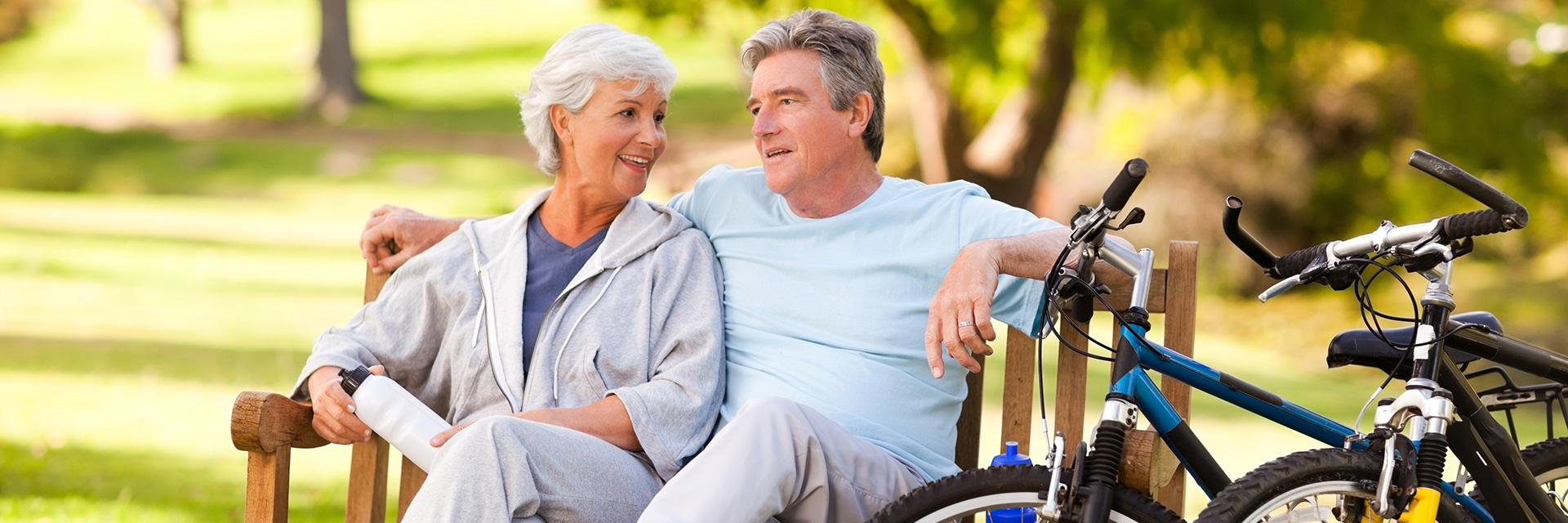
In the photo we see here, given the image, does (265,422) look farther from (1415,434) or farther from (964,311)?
(1415,434)

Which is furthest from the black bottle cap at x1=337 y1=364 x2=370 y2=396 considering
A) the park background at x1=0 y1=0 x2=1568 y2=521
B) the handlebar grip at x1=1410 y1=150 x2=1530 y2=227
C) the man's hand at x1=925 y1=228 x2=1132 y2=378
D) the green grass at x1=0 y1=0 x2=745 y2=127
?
the green grass at x1=0 y1=0 x2=745 y2=127

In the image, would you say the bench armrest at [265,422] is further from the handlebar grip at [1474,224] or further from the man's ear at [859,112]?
the handlebar grip at [1474,224]

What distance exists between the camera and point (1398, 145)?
15422 millimetres

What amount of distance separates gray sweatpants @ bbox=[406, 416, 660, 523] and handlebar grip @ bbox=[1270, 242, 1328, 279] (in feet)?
4.33

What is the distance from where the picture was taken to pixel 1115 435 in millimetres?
2365

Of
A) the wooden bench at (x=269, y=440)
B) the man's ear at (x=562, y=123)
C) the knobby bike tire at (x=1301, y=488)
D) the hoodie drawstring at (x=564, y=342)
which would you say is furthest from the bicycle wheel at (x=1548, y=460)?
the wooden bench at (x=269, y=440)

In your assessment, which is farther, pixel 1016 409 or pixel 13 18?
pixel 13 18

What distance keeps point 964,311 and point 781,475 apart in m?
0.45

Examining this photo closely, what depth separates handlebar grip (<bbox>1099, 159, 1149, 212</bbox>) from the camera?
7.45 ft

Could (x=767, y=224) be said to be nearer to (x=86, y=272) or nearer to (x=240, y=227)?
(x=86, y=272)

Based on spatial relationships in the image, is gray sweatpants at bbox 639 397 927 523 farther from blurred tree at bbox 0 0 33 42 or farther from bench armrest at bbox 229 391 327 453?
blurred tree at bbox 0 0 33 42

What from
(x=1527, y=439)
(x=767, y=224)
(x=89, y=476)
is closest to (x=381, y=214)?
(x=767, y=224)

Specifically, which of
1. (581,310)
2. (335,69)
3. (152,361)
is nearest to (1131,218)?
(581,310)

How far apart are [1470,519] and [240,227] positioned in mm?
16530
